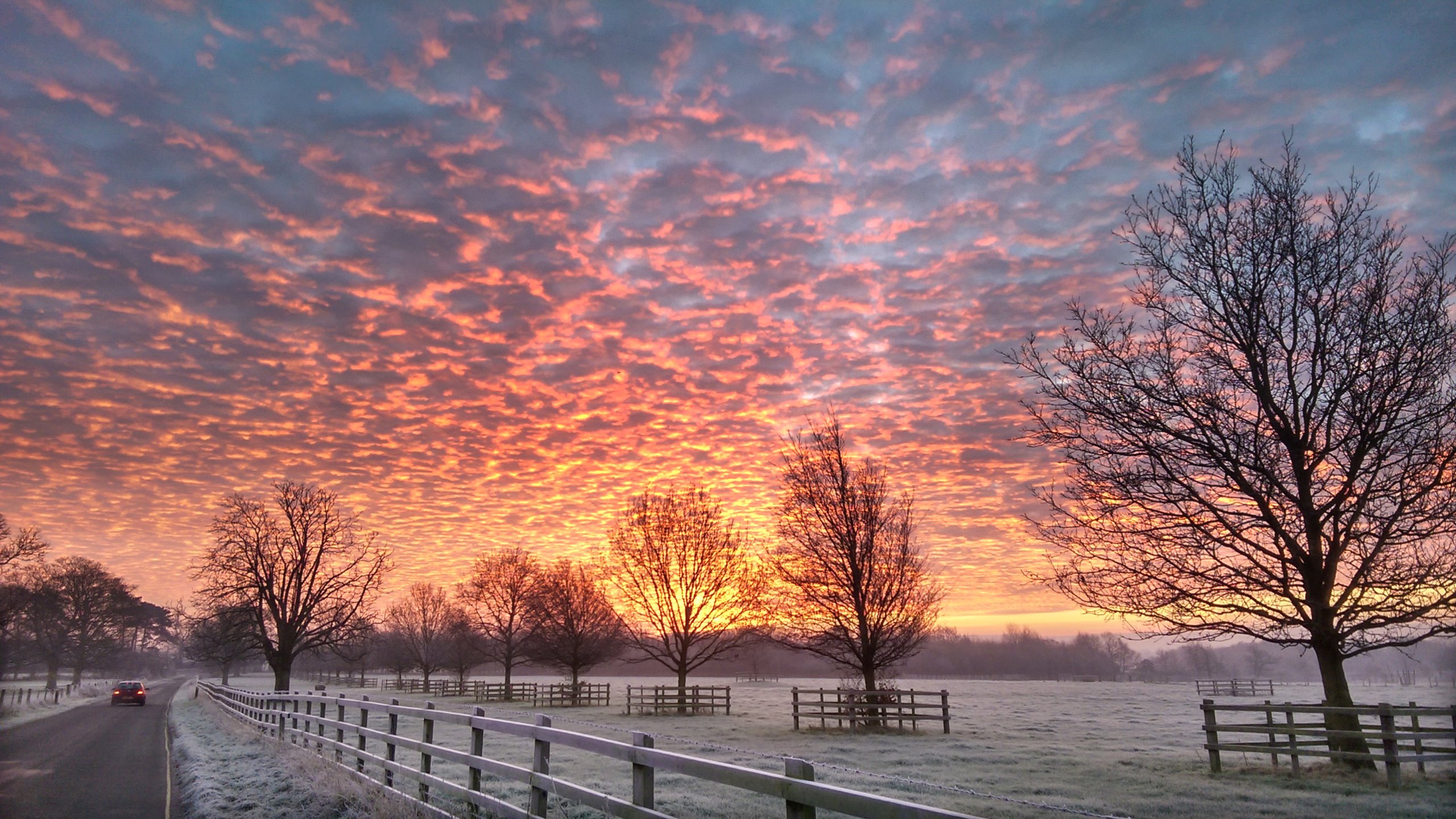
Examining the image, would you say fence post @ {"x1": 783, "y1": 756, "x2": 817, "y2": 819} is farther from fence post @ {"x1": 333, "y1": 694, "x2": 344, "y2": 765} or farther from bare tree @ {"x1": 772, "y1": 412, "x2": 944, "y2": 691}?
bare tree @ {"x1": 772, "y1": 412, "x2": 944, "y2": 691}

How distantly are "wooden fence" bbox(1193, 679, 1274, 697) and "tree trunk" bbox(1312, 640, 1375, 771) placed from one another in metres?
54.0

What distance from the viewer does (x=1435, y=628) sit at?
521 inches

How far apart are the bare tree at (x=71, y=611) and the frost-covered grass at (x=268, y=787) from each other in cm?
6720

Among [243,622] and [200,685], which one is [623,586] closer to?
[243,622]

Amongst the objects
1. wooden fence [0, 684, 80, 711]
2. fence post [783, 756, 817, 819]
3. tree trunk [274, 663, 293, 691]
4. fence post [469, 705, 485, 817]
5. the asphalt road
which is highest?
fence post [783, 756, 817, 819]

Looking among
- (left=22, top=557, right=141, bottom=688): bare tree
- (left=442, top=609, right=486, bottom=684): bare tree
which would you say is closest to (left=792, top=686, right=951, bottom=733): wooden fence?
(left=442, top=609, right=486, bottom=684): bare tree

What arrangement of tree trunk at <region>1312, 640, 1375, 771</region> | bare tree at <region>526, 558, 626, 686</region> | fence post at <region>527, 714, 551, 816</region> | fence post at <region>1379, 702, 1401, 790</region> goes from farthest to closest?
bare tree at <region>526, 558, 626, 686</region> < tree trunk at <region>1312, 640, 1375, 771</region> < fence post at <region>1379, 702, 1401, 790</region> < fence post at <region>527, 714, 551, 816</region>

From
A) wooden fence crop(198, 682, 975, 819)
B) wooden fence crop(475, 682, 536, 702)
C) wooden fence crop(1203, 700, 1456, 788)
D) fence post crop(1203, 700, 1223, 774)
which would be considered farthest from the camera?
wooden fence crop(475, 682, 536, 702)

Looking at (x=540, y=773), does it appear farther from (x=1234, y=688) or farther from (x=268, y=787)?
(x=1234, y=688)

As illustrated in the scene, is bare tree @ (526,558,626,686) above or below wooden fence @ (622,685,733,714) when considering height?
above

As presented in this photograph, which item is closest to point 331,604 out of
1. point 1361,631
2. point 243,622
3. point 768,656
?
point 243,622

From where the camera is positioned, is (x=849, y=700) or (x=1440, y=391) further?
(x=849, y=700)

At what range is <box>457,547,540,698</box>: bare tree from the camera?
60250 millimetres

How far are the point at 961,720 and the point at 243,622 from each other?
1378 inches
